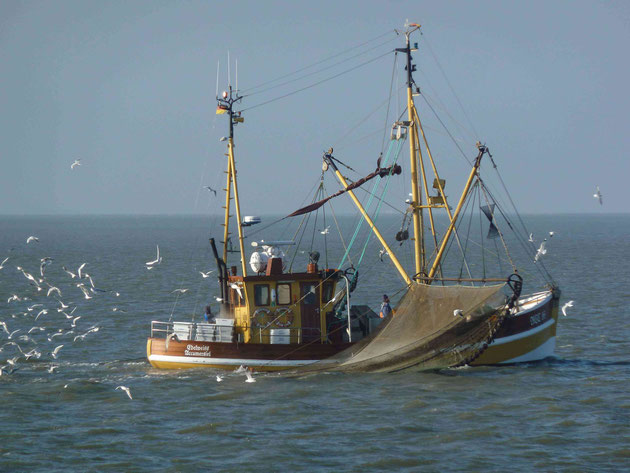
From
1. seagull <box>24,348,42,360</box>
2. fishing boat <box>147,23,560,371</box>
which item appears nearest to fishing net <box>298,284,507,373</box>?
fishing boat <box>147,23,560,371</box>

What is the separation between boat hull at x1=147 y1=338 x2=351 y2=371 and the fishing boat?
37 millimetres

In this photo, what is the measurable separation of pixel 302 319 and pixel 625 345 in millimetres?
14959

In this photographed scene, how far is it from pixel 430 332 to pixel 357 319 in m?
3.44

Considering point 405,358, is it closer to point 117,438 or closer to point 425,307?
point 425,307

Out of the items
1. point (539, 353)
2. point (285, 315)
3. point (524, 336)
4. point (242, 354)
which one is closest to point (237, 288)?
point (285, 315)

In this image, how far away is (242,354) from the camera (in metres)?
32.4

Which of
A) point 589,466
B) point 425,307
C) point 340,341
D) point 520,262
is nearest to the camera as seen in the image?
point 589,466

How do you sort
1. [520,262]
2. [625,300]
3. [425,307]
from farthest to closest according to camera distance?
[520,262] → [625,300] → [425,307]

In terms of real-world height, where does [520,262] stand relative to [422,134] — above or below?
below

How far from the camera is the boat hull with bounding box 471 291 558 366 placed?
32.5m

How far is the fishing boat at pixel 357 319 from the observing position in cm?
3136

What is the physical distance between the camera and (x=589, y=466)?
22172mm

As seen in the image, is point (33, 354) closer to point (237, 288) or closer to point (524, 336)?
point (237, 288)

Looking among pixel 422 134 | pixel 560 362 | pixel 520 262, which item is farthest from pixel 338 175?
pixel 520 262
